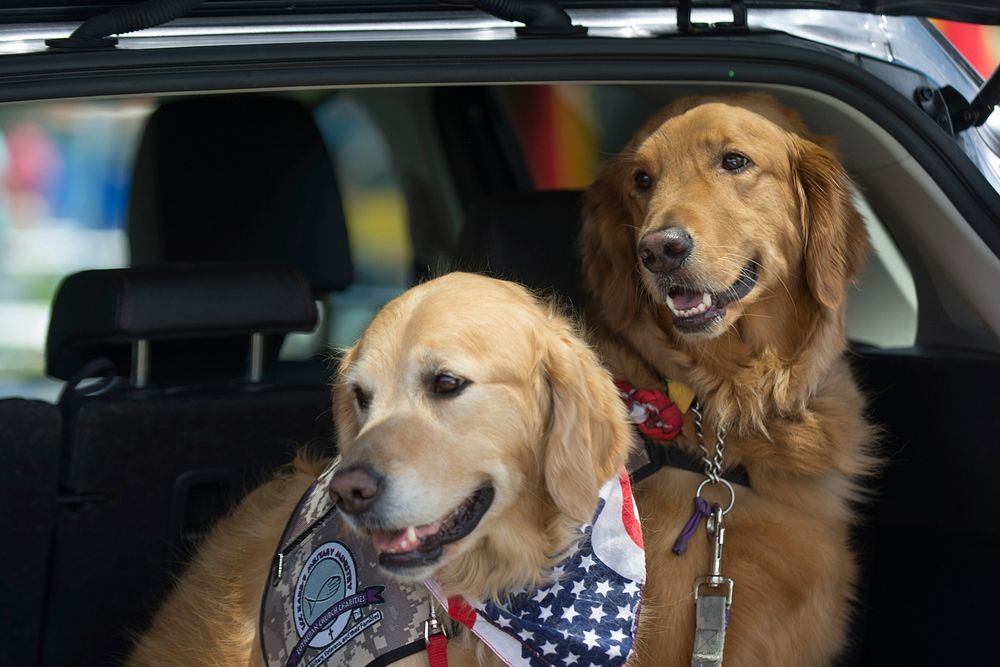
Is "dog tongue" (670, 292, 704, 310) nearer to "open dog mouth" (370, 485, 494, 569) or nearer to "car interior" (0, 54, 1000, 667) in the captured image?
"car interior" (0, 54, 1000, 667)

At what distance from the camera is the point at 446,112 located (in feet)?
15.9

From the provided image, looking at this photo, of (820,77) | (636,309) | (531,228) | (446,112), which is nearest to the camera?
(820,77)

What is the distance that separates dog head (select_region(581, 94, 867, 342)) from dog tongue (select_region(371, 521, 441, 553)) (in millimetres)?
893

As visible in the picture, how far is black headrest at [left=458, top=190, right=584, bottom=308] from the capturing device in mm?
3043

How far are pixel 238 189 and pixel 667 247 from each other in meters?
1.99

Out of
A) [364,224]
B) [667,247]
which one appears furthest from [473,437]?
[364,224]

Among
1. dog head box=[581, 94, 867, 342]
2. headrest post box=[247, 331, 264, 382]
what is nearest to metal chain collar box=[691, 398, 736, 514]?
dog head box=[581, 94, 867, 342]

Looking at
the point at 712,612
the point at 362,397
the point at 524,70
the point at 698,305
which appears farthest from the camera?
Result: the point at 698,305

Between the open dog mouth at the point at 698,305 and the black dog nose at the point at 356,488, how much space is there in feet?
3.23

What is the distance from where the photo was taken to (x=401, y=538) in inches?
78.1

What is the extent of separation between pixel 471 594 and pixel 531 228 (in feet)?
4.05

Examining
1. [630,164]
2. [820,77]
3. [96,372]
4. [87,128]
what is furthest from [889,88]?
[87,128]

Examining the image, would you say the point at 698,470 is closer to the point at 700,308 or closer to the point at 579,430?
the point at 700,308

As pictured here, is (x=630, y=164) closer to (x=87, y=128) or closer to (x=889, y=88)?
(x=889, y=88)
